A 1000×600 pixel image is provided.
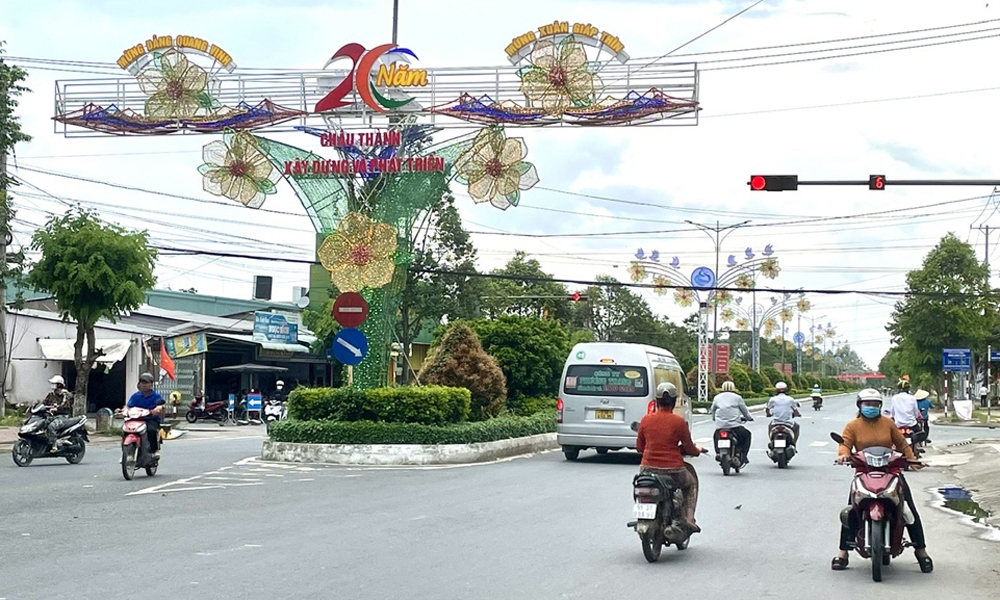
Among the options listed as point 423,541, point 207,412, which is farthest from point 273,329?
point 423,541

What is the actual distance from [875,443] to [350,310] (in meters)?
14.2

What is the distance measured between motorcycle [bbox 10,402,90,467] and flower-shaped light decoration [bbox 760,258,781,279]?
140 ft

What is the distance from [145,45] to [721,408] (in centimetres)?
1588

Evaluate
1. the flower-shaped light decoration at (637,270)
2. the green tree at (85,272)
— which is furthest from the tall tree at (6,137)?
the flower-shaped light decoration at (637,270)

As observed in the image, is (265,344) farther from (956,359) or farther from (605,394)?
(956,359)

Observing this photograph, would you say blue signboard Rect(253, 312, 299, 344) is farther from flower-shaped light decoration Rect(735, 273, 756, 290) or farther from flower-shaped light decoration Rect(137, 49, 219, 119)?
flower-shaped light decoration Rect(735, 273, 756, 290)

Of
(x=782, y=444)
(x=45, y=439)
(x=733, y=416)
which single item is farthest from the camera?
(x=782, y=444)

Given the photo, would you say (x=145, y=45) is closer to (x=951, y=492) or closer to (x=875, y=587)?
(x=951, y=492)

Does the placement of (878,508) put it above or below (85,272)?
below

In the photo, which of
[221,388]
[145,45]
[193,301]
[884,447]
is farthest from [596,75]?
[193,301]

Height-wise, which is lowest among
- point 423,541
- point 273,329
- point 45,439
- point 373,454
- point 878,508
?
point 423,541

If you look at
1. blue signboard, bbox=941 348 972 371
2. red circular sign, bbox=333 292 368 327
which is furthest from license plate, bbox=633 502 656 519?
blue signboard, bbox=941 348 972 371

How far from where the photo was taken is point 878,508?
9.39 m

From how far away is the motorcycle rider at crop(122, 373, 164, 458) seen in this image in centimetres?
1800
